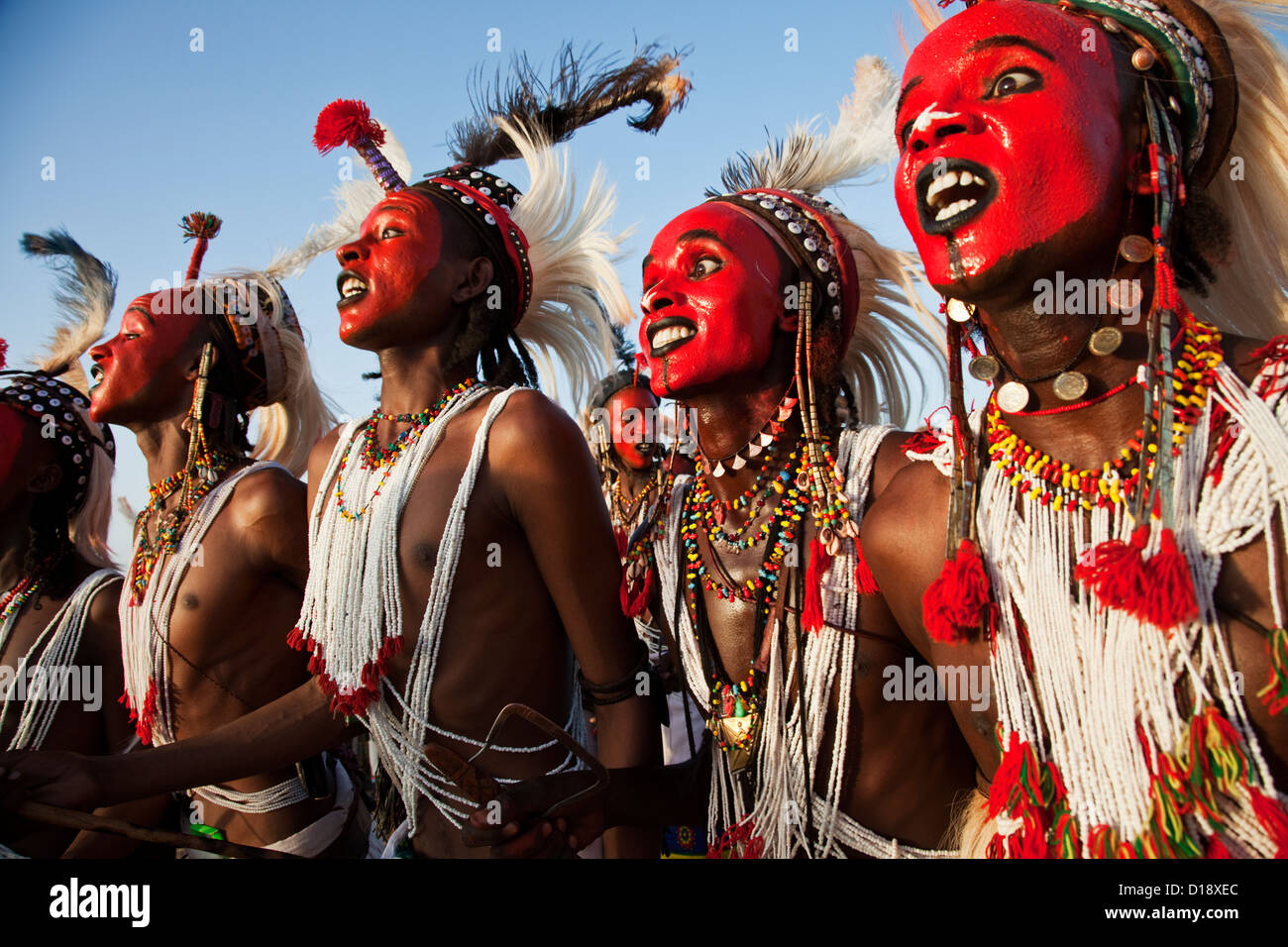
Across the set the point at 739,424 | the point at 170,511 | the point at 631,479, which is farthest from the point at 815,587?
the point at 631,479

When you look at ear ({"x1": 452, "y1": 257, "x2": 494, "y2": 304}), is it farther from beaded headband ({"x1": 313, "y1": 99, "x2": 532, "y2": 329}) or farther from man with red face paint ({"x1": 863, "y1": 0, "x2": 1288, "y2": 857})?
man with red face paint ({"x1": 863, "y1": 0, "x2": 1288, "y2": 857})

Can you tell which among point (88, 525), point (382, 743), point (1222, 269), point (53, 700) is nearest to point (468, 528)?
point (382, 743)

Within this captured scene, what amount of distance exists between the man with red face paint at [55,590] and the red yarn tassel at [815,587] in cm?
290

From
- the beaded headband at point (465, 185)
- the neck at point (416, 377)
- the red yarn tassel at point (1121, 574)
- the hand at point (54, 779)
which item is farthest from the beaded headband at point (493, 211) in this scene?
the red yarn tassel at point (1121, 574)

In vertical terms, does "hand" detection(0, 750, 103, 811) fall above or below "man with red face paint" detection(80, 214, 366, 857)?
below

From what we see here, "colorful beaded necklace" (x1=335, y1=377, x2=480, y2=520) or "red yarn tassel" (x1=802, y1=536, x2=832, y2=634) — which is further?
"colorful beaded necklace" (x1=335, y1=377, x2=480, y2=520)

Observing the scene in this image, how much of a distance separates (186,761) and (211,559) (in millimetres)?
1039

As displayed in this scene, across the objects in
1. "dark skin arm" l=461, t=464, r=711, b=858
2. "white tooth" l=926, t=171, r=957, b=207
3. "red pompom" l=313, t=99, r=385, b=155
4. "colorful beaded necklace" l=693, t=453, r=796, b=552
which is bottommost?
"dark skin arm" l=461, t=464, r=711, b=858

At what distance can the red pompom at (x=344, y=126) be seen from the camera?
3338mm

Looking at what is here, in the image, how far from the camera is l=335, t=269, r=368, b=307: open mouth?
301 centimetres

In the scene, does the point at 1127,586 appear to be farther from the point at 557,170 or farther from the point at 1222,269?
the point at 557,170

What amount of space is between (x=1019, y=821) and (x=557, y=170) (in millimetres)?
2843

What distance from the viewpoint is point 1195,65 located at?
68.4 inches

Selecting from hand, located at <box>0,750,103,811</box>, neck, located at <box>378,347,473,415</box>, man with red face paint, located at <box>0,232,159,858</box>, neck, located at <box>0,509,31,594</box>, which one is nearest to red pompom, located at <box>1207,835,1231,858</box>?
neck, located at <box>378,347,473,415</box>
